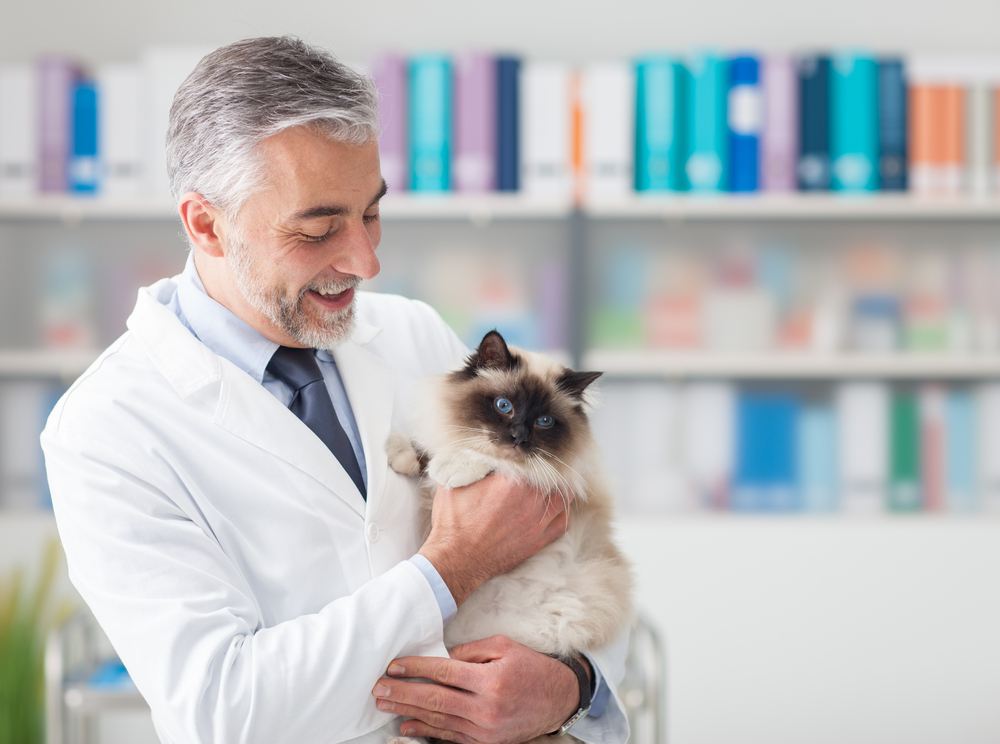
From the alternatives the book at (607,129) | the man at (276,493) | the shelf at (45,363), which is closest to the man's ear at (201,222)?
the man at (276,493)

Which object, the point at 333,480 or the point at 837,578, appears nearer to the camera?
the point at 333,480

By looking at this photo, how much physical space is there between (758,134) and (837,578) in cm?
145

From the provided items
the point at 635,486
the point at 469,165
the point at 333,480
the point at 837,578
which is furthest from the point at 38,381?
the point at 837,578

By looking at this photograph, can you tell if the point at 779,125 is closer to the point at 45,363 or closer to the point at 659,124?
the point at 659,124

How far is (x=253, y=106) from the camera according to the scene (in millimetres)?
1242

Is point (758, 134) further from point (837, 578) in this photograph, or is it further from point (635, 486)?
point (837, 578)

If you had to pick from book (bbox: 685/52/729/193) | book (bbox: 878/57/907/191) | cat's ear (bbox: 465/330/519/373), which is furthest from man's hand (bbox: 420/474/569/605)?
book (bbox: 878/57/907/191)

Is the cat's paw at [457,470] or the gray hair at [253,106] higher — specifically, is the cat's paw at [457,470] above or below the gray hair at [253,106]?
below

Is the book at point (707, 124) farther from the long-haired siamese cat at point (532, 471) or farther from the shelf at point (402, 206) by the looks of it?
the long-haired siamese cat at point (532, 471)

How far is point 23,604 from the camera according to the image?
3.17 metres

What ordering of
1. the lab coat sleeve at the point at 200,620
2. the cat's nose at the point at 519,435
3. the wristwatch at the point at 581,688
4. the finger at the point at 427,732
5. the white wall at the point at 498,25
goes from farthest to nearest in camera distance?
1. the white wall at the point at 498,25
2. the cat's nose at the point at 519,435
3. the wristwatch at the point at 581,688
4. the finger at the point at 427,732
5. the lab coat sleeve at the point at 200,620

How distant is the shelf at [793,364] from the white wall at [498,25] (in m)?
1.04

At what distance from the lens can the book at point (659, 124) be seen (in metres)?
2.93

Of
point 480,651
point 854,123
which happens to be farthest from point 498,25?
point 480,651
